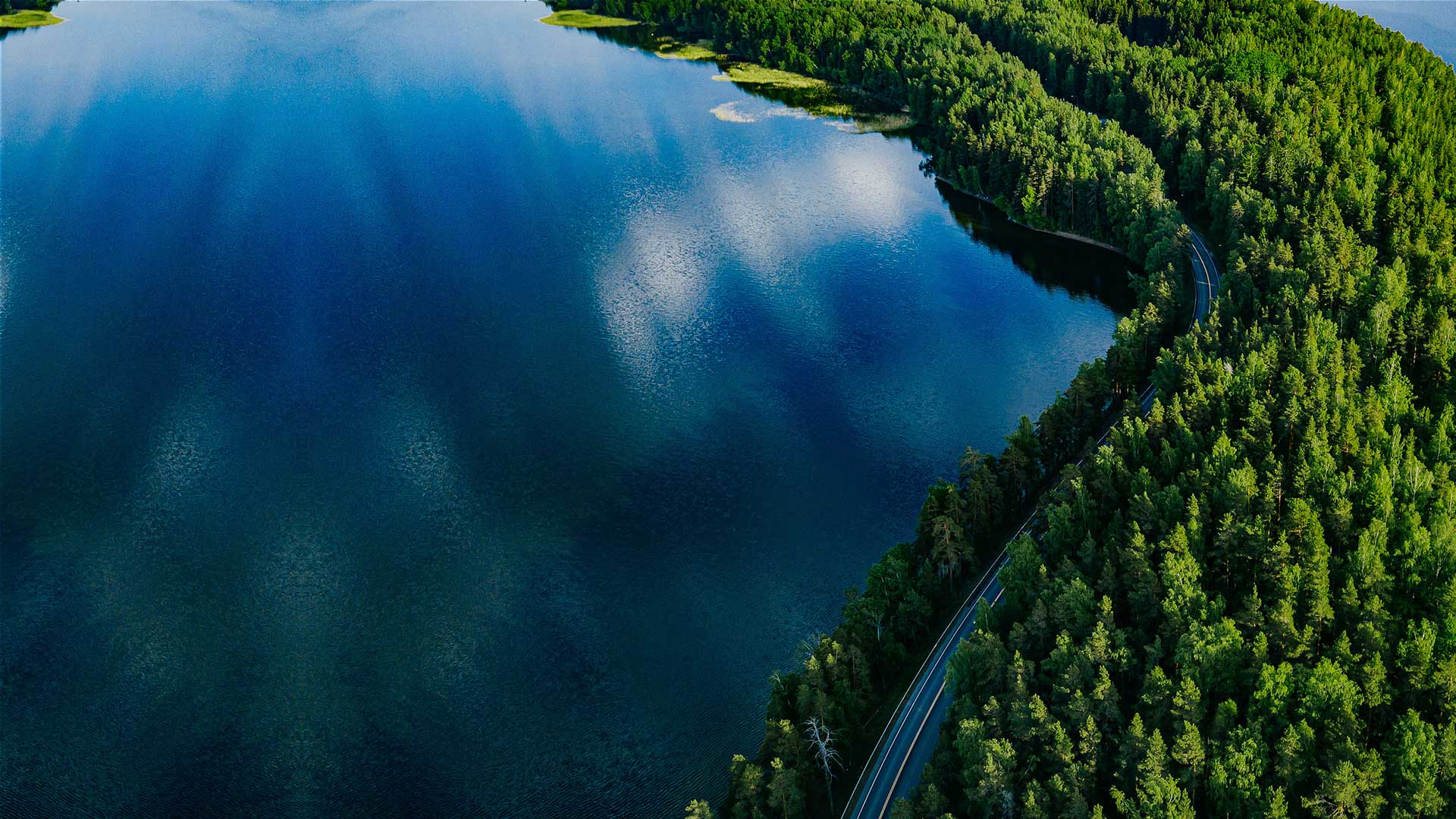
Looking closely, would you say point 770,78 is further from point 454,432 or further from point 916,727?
point 916,727

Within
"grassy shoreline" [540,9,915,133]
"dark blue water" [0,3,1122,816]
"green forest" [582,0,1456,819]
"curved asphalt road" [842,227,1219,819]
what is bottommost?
"dark blue water" [0,3,1122,816]

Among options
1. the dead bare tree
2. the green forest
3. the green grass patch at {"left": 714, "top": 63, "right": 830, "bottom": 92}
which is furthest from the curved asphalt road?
the green grass patch at {"left": 714, "top": 63, "right": 830, "bottom": 92}

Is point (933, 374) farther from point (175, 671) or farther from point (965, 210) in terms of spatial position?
point (175, 671)

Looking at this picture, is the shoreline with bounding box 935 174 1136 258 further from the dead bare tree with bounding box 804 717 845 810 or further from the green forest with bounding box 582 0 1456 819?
the dead bare tree with bounding box 804 717 845 810

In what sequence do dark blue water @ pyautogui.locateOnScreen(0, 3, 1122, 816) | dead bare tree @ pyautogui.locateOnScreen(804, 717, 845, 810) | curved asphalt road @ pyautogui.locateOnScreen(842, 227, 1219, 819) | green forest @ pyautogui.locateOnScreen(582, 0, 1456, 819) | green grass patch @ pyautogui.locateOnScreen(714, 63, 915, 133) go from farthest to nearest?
green grass patch @ pyautogui.locateOnScreen(714, 63, 915, 133)
dark blue water @ pyautogui.locateOnScreen(0, 3, 1122, 816)
curved asphalt road @ pyautogui.locateOnScreen(842, 227, 1219, 819)
dead bare tree @ pyautogui.locateOnScreen(804, 717, 845, 810)
green forest @ pyautogui.locateOnScreen(582, 0, 1456, 819)

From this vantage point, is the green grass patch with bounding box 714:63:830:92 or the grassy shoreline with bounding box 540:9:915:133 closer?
the grassy shoreline with bounding box 540:9:915:133

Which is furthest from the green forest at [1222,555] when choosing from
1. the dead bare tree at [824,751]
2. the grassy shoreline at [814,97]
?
the grassy shoreline at [814,97]
